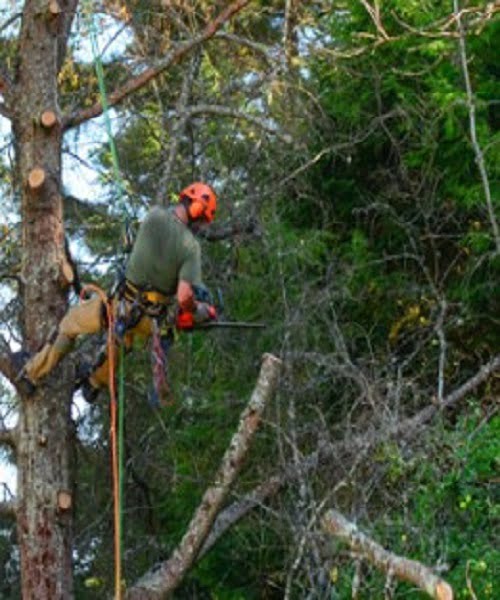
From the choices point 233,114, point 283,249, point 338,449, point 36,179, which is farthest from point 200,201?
point 283,249

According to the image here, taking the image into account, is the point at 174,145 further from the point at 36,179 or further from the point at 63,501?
the point at 63,501

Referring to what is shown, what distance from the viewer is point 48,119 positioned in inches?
360

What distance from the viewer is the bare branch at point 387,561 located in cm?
631

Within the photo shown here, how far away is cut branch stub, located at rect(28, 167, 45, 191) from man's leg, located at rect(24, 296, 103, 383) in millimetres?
1015

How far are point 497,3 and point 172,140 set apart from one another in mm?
3347

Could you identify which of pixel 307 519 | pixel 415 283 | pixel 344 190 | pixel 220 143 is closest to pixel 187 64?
pixel 220 143

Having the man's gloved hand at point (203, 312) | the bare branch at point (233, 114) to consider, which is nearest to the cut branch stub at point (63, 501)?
the man's gloved hand at point (203, 312)

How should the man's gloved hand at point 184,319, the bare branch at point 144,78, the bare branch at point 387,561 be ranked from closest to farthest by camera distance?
the bare branch at point 387,561 → the man's gloved hand at point 184,319 → the bare branch at point 144,78

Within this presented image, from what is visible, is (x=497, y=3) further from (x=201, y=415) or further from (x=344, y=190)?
(x=201, y=415)

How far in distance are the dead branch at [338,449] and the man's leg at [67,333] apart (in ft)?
5.23

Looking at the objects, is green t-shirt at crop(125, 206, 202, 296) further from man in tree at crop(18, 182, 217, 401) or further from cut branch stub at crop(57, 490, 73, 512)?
cut branch stub at crop(57, 490, 73, 512)

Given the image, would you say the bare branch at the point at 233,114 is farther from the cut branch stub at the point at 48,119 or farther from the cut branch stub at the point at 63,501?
the cut branch stub at the point at 63,501

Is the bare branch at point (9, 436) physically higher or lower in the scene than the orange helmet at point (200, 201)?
lower

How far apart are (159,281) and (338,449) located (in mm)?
1921
